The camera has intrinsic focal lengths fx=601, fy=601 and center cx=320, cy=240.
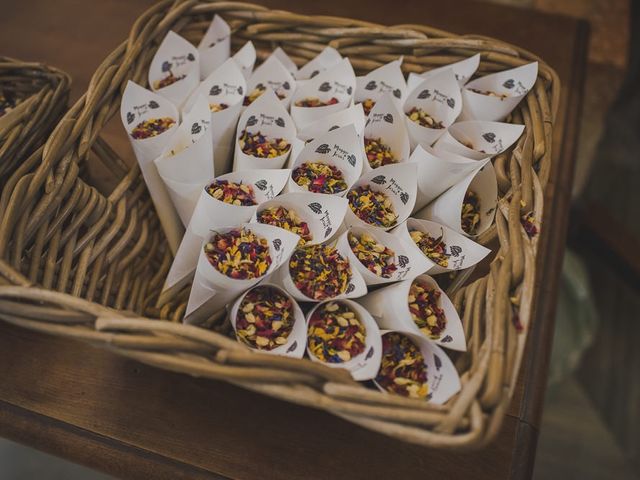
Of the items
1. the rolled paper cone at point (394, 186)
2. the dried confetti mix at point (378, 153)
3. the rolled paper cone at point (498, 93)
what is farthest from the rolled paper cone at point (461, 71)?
the rolled paper cone at point (394, 186)

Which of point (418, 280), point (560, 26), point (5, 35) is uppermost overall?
point (560, 26)

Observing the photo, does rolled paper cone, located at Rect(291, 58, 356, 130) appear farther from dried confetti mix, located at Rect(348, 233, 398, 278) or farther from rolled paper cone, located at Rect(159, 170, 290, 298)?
dried confetti mix, located at Rect(348, 233, 398, 278)

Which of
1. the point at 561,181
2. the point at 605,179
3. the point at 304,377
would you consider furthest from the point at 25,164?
the point at 605,179

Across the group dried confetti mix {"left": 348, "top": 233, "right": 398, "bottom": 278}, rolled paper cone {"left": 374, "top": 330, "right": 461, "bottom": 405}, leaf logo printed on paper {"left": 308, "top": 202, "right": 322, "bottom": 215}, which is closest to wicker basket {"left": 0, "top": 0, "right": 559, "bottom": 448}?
rolled paper cone {"left": 374, "top": 330, "right": 461, "bottom": 405}

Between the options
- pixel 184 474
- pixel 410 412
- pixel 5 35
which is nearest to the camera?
pixel 410 412

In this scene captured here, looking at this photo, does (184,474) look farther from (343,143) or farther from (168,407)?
(343,143)
